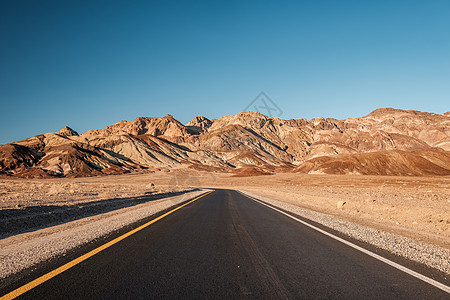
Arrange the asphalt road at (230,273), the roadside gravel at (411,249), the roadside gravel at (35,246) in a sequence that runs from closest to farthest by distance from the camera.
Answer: the asphalt road at (230,273), the roadside gravel at (35,246), the roadside gravel at (411,249)

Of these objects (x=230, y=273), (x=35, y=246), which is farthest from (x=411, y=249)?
(x=35, y=246)

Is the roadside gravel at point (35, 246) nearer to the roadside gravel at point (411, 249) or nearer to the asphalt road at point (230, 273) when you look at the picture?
the asphalt road at point (230, 273)

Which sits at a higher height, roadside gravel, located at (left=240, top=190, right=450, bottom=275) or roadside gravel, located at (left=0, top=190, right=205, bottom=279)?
roadside gravel, located at (left=0, top=190, right=205, bottom=279)

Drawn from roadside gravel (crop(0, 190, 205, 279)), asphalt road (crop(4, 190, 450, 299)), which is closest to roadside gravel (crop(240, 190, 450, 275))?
asphalt road (crop(4, 190, 450, 299))

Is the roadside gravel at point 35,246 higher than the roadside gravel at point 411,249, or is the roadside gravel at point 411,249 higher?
the roadside gravel at point 35,246

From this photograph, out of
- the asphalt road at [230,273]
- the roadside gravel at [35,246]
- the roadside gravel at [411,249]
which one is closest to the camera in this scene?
the asphalt road at [230,273]

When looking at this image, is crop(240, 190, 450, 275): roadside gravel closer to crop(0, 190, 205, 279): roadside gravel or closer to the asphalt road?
the asphalt road

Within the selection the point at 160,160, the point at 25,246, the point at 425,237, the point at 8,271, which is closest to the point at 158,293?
the point at 8,271

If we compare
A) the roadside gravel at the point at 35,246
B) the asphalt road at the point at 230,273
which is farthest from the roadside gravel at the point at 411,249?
the roadside gravel at the point at 35,246

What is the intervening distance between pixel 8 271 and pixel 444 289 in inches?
262

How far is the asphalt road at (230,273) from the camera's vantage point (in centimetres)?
351

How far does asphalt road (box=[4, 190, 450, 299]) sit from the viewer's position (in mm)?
3506

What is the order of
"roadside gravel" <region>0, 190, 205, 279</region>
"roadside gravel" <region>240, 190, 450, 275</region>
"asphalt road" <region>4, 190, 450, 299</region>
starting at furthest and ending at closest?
1. "roadside gravel" <region>240, 190, 450, 275</region>
2. "roadside gravel" <region>0, 190, 205, 279</region>
3. "asphalt road" <region>4, 190, 450, 299</region>

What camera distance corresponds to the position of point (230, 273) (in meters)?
4.25
